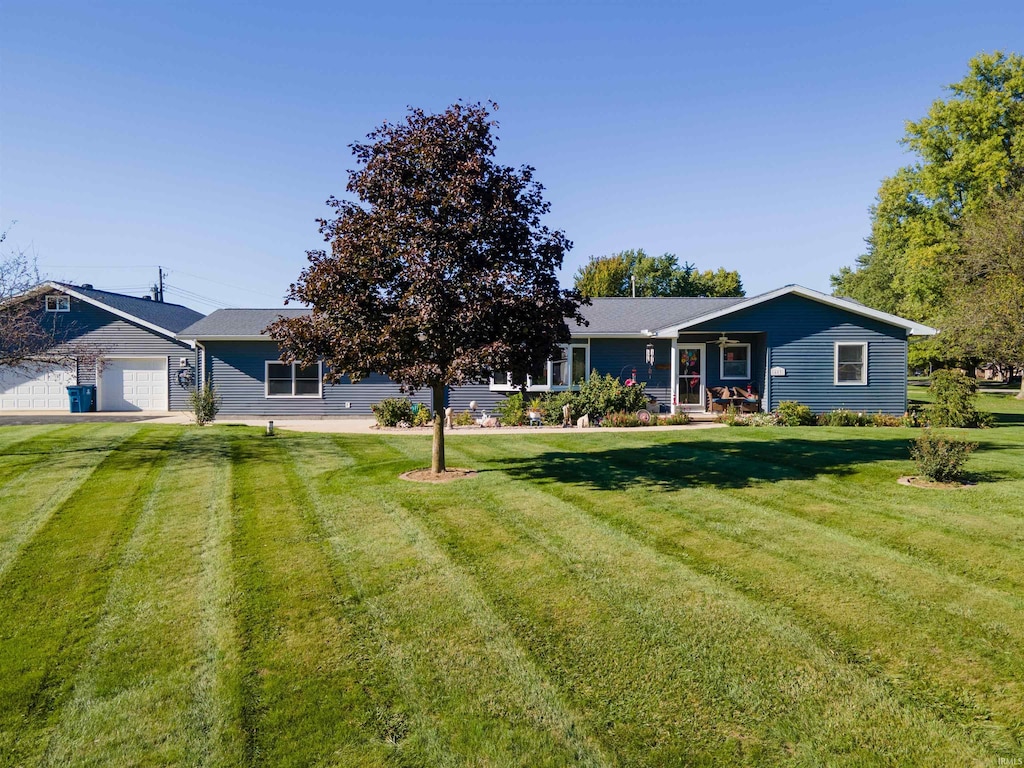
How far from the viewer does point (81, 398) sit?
77.8 ft

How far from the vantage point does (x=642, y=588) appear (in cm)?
513

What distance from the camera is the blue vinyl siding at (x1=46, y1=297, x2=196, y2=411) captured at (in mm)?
24438

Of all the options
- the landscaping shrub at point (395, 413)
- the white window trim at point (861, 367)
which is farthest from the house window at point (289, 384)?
the white window trim at point (861, 367)

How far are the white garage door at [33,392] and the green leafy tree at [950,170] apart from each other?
3909 cm

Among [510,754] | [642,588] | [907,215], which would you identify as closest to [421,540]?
[642,588]

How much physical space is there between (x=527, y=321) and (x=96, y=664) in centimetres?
624

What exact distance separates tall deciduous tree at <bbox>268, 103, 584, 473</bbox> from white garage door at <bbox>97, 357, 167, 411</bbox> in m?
18.9

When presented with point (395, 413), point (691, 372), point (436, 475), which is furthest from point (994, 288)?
point (436, 475)

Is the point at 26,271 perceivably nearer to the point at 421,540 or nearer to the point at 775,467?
the point at 421,540

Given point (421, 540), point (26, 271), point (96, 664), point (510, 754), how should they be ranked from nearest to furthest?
point (510, 754), point (96, 664), point (421, 540), point (26, 271)

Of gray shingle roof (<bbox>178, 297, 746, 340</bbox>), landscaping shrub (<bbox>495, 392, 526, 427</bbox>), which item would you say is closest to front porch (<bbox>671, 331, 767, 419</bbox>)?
gray shingle roof (<bbox>178, 297, 746, 340</bbox>)

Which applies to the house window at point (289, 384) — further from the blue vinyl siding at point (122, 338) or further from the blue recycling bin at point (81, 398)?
the blue recycling bin at point (81, 398)

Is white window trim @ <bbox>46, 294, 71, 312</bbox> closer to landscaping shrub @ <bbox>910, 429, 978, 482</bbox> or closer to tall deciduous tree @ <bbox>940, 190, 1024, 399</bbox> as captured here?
landscaping shrub @ <bbox>910, 429, 978, 482</bbox>

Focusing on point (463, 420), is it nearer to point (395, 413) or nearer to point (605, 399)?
point (395, 413)
